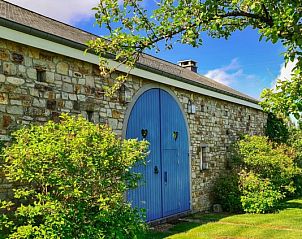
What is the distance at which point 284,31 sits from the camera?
14.2 ft

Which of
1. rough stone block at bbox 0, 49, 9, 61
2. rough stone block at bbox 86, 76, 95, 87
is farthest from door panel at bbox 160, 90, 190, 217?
rough stone block at bbox 0, 49, 9, 61

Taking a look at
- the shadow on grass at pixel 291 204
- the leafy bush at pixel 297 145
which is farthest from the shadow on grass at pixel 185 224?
the leafy bush at pixel 297 145

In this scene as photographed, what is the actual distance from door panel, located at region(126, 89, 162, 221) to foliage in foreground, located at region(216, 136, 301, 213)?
350 cm

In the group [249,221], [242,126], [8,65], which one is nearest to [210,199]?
[249,221]

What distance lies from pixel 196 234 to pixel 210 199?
14.9 feet

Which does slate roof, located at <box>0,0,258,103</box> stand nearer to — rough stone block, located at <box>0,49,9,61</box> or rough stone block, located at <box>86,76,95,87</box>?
rough stone block, located at <box>0,49,9,61</box>

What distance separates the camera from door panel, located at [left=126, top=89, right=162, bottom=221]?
938 cm

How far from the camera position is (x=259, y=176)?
1284 centimetres

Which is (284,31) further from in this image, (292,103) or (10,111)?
(10,111)

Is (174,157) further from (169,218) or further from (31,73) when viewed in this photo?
(31,73)

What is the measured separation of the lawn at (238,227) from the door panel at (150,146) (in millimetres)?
760

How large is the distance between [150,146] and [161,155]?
67cm

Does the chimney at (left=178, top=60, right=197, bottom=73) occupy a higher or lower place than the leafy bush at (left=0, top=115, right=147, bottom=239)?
higher

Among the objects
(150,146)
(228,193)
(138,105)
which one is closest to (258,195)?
(228,193)
